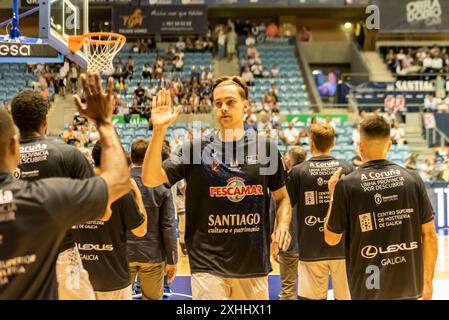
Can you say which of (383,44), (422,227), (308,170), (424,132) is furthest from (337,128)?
(422,227)

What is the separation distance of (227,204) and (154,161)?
60 cm

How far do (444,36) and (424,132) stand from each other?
770 centimetres

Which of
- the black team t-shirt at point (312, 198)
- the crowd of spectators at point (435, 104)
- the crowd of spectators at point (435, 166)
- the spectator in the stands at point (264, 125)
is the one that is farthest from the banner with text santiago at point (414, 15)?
the black team t-shirt at point (312, 198)

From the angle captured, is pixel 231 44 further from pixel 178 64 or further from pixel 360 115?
pixel 360 115

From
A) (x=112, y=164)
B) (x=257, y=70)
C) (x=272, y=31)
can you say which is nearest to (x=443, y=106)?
(x=257, y=70)

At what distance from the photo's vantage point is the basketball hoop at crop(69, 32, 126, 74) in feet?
27.5

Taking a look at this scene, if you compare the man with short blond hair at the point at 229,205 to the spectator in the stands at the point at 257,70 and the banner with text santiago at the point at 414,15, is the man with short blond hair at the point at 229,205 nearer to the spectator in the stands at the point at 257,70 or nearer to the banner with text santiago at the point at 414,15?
the spectator in the stands at the point at 257,70

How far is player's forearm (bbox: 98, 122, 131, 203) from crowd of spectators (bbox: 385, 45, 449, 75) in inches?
839

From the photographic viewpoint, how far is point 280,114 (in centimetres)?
1831

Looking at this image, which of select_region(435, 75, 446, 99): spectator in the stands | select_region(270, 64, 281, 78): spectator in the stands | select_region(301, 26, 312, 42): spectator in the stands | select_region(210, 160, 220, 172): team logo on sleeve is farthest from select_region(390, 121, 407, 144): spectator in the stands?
select_region(210, 160, 220, 172): team logo on sleeve

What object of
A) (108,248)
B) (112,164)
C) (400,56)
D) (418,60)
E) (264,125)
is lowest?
(108,248)

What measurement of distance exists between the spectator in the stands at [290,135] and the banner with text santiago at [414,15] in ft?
24.9

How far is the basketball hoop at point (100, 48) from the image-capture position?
838 cm

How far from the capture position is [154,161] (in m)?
3.44
